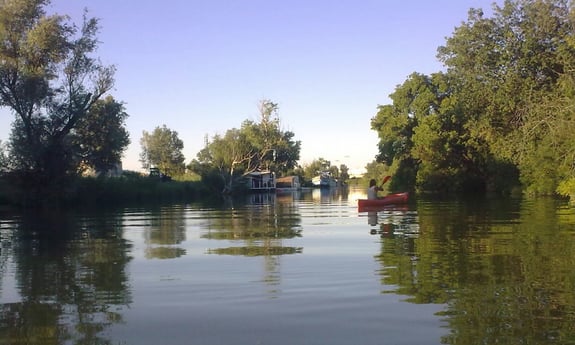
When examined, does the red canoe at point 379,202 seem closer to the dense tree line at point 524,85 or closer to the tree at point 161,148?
the dense tree line at point 524,85

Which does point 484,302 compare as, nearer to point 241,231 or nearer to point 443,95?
point 241,231

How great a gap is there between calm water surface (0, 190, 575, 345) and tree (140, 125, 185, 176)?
118812 mm

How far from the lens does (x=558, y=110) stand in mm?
34938

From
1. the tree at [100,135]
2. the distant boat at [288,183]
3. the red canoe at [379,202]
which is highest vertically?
the tree at [100,135]

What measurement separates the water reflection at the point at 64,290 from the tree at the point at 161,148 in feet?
386

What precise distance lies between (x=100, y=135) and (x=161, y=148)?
269 ft

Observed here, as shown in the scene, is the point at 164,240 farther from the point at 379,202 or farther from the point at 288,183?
the point at 288,183

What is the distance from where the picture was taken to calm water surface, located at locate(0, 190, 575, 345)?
6500mm

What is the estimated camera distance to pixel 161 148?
134375 mm

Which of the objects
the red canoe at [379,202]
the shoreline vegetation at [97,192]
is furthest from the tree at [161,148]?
the red canoe at [379,202]

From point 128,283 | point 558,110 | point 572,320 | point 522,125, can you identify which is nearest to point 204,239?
point 128,283

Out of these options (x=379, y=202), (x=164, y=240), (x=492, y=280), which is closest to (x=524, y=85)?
(x=379, y=202)

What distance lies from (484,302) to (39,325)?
5.51m

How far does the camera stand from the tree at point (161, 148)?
133 metres
